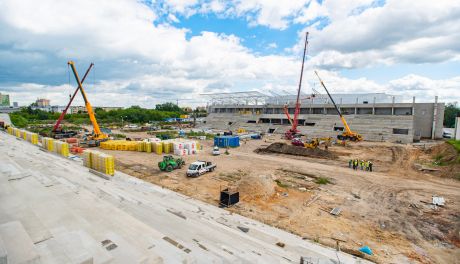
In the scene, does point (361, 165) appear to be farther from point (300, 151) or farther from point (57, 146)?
point (57, 146)

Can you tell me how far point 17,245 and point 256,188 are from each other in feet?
45.3

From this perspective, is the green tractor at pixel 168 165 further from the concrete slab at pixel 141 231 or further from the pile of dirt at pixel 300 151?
the pile of dirt at pixel 300 151

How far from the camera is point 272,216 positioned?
14148 millimetres

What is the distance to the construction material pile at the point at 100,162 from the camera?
21.5 metres

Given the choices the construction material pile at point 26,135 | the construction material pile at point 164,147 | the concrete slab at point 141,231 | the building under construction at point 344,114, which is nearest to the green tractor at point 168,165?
the construction material pile at point 164,147

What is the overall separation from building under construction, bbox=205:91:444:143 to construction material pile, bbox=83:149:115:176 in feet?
161

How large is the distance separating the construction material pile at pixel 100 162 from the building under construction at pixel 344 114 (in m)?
49.1

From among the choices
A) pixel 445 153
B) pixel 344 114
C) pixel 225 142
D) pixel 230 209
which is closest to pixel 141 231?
pixel 230 209

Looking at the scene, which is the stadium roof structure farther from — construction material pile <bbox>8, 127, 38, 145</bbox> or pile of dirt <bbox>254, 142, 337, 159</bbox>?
construction material pile <bbox>8, 127, 38, 145</bbox>

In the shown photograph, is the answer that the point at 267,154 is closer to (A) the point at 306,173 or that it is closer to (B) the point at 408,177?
(A) the point at 306,173

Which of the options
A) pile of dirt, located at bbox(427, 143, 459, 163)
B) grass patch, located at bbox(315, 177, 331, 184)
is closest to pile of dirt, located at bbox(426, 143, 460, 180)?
pile of dirt, located at bbox(427, 143, 459, 163)

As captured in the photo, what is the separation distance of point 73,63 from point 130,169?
2913 centimetres

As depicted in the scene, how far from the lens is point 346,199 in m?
17.1

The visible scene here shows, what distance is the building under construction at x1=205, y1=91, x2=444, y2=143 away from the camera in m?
53.7
